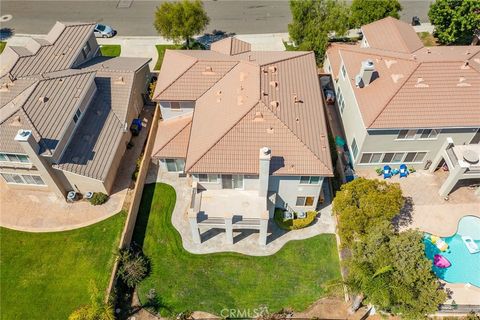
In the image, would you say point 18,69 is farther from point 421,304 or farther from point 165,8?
point 421,304

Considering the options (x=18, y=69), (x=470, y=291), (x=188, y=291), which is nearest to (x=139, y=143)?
(x=18, y=69)

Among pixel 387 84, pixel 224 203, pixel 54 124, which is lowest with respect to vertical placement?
pixel 224 203

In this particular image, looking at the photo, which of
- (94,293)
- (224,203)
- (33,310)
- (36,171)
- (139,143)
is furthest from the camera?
(139,143)

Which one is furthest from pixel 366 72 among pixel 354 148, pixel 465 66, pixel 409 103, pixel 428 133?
pixel 465 66

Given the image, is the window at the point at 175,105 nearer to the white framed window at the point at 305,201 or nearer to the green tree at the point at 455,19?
the white framed window at the point at 305,201

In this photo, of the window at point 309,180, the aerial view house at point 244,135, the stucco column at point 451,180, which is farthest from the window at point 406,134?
the window at point 309,180

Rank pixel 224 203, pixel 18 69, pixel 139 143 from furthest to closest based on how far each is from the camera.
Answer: pixel 139 143 → pixel 18 69 → pixel 224 203

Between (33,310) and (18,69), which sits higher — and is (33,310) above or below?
below

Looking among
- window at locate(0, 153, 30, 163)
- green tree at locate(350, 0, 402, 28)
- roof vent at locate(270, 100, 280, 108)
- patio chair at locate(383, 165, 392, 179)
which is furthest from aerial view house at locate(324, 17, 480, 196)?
window at locate(0, 153, 30, 163)

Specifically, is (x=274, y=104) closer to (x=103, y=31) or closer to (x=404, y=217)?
(x=404, y=217)
